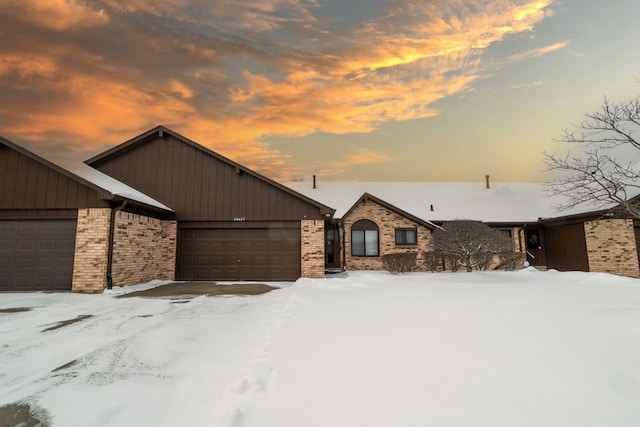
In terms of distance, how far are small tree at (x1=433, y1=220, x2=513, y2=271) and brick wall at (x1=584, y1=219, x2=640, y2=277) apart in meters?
4.87

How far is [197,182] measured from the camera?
49.8ft

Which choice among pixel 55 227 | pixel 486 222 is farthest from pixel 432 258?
pixel 55 227

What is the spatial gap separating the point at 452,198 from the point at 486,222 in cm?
354

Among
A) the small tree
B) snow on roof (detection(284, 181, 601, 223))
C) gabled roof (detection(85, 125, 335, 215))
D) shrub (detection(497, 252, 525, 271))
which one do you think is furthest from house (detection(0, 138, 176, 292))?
shrub (detection(497, 252, 525, 271))

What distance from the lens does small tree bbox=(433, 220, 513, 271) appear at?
53.1 feet

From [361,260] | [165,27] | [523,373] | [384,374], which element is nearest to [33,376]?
[384,374]

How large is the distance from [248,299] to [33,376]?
5.51 meters

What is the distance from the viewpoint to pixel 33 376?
3.84 m

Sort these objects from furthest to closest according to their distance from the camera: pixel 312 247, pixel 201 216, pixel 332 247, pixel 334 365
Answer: pixel 332 247 < pixel 201 216 < pixel 312 247 < pixel 334 365

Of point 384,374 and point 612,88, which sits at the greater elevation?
point 612,88

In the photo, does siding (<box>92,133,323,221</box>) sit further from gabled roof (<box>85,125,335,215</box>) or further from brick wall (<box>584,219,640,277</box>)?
brick wall (<box>584,219,640,277</box>)

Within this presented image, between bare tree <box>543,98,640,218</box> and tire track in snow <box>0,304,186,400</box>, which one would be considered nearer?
tire track in snow <box>0,304,186,400</box>

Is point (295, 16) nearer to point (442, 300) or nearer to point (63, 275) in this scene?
point (442, 300)

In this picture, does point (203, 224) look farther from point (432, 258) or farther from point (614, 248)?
point (614, 248)
